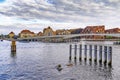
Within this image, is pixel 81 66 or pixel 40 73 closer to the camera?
pixel 40 73

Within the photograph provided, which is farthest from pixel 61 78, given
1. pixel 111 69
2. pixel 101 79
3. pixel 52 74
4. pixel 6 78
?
pixel 111 69

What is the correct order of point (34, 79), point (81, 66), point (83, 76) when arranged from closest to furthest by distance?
point (34, 79) → point (83, 76) → point (81, 66)

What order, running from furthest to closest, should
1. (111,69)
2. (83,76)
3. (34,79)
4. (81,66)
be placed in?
(81,66) → (111,69) → (83,76) → (34,79)

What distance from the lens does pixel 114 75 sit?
3744 centimetres

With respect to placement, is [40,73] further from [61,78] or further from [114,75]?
[114,75]

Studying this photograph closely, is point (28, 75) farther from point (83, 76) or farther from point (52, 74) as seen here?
point (83, 76)

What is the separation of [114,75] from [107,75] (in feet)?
3.54

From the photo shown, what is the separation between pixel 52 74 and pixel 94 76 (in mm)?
6391

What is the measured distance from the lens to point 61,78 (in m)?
34.2

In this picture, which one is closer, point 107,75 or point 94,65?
point 107,75

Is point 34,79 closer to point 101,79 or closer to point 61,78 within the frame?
point 61,78

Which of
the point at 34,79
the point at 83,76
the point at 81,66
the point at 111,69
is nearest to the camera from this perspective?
the point at 34,79

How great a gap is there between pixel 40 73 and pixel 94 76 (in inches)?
334

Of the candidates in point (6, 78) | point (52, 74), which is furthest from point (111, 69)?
point (6, 78)
